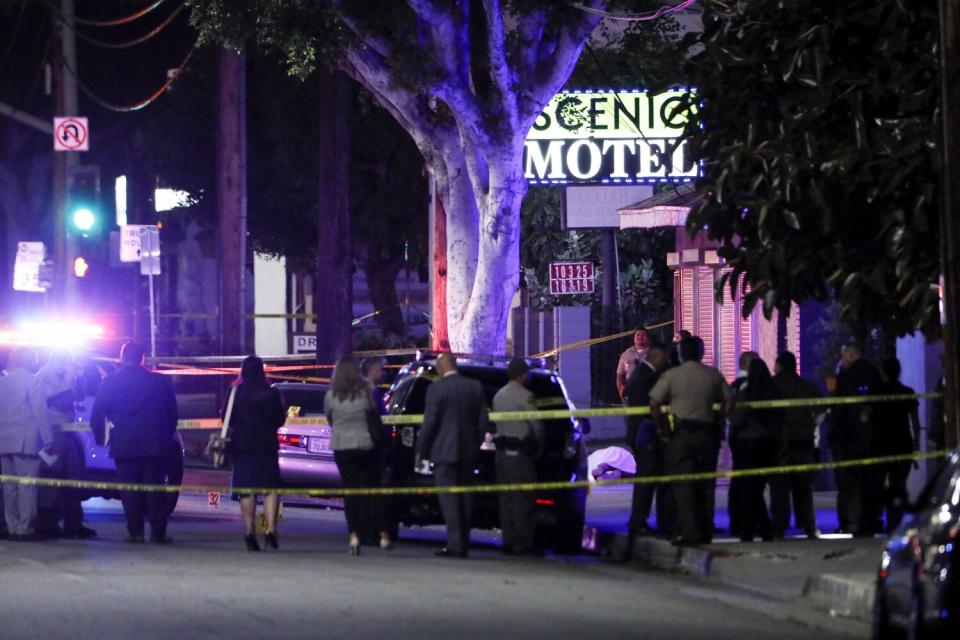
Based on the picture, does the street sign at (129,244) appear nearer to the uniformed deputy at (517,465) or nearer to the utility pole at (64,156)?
the utility pole at (64,156)

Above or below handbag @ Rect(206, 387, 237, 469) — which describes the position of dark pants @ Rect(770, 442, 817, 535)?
below

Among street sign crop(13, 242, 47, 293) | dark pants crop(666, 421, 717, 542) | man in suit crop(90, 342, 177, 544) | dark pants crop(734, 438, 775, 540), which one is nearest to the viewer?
dark pants crop(666, 421, 717, 542)

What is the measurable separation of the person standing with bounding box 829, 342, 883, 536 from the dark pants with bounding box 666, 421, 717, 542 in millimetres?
1490

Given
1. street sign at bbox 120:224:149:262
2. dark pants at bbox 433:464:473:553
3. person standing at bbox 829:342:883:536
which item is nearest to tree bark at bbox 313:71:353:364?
street sign at bbox 120:224:149:262

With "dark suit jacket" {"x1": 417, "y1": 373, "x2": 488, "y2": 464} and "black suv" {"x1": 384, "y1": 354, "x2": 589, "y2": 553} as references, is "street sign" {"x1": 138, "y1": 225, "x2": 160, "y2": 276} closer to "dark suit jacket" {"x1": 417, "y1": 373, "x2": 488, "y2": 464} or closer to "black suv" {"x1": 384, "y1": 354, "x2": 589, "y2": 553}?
"black suv" {"x1": 384, "y1": 354, "x2": 589, "y2": 553}

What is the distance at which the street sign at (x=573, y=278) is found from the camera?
33.8m

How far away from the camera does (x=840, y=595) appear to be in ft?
43.9

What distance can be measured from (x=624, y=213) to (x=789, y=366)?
41.2 ft

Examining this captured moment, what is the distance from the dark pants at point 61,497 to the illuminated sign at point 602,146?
15592 millimetres

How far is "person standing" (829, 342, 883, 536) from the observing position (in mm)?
17469

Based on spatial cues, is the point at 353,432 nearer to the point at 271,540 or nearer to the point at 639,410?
the point at 271,540

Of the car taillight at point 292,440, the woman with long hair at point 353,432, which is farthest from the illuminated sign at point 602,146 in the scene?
the woman with long hair at point 353,432

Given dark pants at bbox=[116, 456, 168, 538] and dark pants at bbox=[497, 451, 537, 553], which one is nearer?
dark pants at bbox=[497, 451, 537, 553]

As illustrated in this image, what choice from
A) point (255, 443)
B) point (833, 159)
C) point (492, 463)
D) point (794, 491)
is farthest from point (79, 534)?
point (833, 159)
